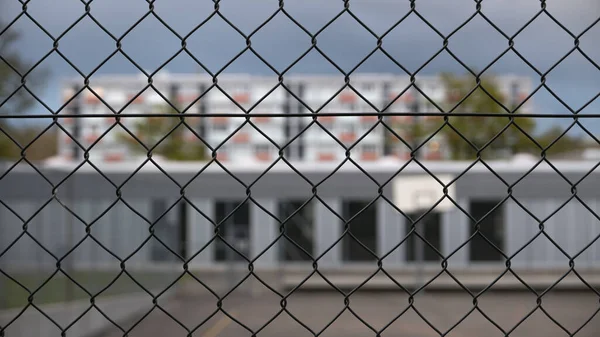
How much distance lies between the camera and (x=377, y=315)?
371 inches

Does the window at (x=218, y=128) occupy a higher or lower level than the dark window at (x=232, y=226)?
higher

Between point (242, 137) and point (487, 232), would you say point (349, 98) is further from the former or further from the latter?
point (242, 137)

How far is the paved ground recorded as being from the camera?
730cm

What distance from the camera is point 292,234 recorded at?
14078 mm

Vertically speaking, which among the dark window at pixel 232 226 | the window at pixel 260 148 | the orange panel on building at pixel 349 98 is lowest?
the dark window at pixel 232 226

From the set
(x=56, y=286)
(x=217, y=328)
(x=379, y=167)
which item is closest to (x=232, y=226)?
(x=379, y=167)

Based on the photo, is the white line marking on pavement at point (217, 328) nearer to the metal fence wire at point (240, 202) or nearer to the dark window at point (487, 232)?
the metal fence wire at point (240, 202)

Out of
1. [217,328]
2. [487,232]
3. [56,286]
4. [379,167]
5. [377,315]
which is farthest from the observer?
[487,232]

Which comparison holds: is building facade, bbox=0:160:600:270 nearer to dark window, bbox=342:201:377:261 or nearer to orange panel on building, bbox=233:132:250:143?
dark window, bbox=342:201:377:261

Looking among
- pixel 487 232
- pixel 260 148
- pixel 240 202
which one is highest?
pixel 260 148

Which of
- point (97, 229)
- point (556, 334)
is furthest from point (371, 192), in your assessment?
point (97, 229)

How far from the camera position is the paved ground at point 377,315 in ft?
24.0

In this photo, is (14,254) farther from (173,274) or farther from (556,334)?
(556,334)

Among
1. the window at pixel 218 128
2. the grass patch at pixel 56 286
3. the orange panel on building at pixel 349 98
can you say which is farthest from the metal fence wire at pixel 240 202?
the orange panel on building at pixel 349 98
